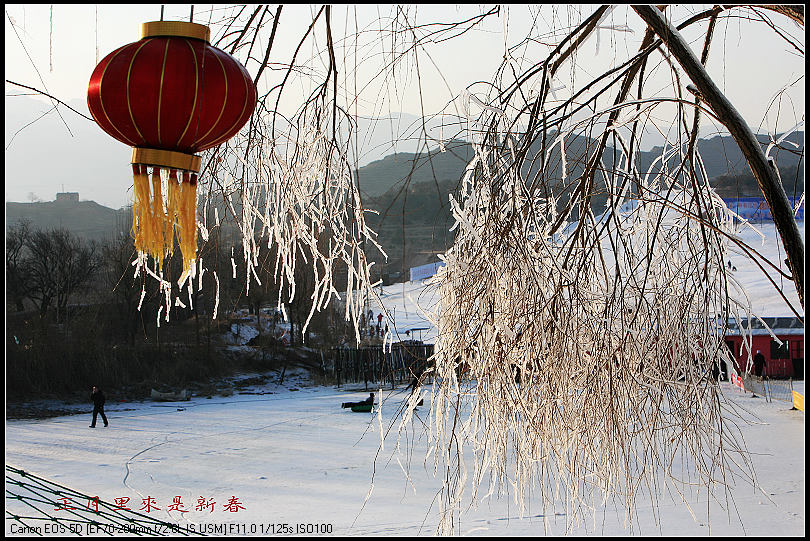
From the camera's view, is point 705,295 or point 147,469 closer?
point 705,295

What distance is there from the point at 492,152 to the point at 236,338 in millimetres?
16455

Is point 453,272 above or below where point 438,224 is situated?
below

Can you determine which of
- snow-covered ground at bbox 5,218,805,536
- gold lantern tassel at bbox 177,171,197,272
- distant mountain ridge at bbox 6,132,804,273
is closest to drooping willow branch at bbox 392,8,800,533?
distant mountain ridge at bbox 6,132,804,273

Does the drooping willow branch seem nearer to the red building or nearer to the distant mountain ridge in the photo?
the distant mountain ridge

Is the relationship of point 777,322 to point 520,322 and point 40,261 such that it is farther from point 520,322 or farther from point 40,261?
point 40,261

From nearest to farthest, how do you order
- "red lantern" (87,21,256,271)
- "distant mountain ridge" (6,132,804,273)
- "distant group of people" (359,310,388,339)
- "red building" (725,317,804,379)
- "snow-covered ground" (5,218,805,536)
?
1. "red lantern" (87,21,256,271)
2. "distant mountain ridge" (6,132,804,273)
3. "distant group of people" (359,310,388,339)
4. "snow-covered ground" (5,218,805,536)
5. "red building" (725,317,804,379)

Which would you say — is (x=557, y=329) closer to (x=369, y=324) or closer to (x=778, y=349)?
(x=369, y=324)

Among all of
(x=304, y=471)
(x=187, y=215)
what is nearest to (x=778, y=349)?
(x=304, y=471)

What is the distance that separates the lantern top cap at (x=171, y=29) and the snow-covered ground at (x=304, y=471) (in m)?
2.51

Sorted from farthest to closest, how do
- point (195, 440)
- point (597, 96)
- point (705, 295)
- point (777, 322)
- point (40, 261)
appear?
point (40, 261) → point (777, 322) → point (195, 440) → point (705, 295) → point (597, 96)

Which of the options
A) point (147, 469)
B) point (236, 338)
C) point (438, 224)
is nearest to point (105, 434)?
point (147, 469)

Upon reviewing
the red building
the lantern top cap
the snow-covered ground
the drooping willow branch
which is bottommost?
the snow-covered ground

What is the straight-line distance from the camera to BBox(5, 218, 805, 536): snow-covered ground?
5613mm

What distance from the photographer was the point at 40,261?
52.4 feet
